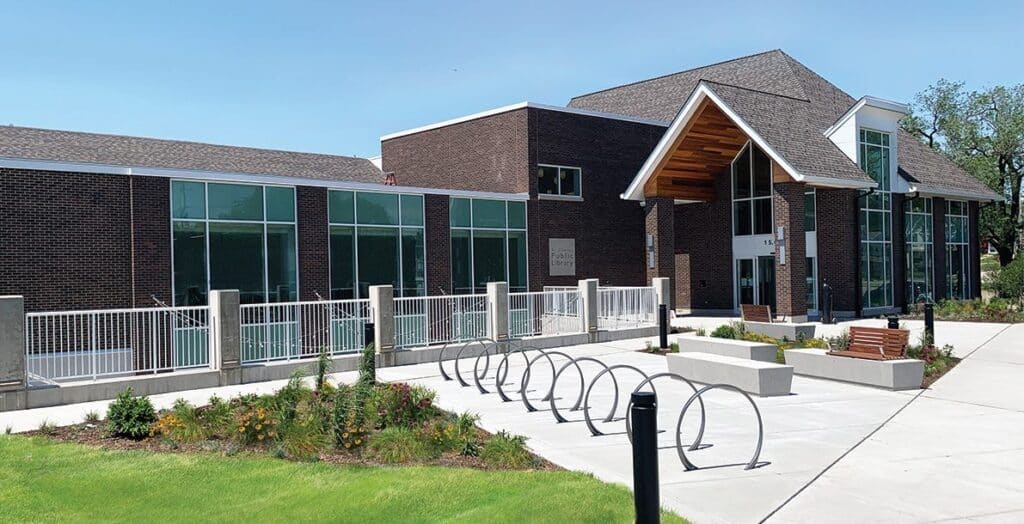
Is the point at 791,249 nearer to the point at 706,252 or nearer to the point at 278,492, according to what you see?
the point at 706,252

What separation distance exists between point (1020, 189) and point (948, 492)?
5051 centimetres

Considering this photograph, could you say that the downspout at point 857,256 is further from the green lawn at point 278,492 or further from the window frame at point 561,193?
the green lawn at point 278,492

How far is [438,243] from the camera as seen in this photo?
2539 cm

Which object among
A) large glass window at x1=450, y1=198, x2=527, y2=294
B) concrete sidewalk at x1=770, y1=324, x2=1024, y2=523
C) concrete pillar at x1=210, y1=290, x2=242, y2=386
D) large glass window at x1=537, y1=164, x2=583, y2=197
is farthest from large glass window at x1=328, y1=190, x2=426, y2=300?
concrete sidewalk at x1=770, y1=324, x2=1024, y2=523

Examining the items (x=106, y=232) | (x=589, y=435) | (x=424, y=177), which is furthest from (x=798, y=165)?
(x=106, y=232)

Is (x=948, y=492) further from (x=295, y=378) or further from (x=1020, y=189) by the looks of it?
(x=1020, y=189)

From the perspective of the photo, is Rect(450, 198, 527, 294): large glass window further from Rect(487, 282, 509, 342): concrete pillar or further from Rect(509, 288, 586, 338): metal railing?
Rect(487, 282, 509, 342): concrete pillar

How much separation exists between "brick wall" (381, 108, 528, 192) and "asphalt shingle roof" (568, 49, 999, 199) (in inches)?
268

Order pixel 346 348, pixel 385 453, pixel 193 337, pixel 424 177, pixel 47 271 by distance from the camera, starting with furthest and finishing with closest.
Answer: pixel 424 177, pixel 47 271, pixel 346 348, pixel 193 337, pixel 385 453

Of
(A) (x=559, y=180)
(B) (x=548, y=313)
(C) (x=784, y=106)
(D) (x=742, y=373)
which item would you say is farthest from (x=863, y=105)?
(D) (x=742, y=373)

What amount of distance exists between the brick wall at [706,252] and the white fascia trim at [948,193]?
713 centimetres

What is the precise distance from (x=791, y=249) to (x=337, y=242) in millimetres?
13899

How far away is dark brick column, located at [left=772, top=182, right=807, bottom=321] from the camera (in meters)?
24.3

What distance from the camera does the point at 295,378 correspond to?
9.97m
